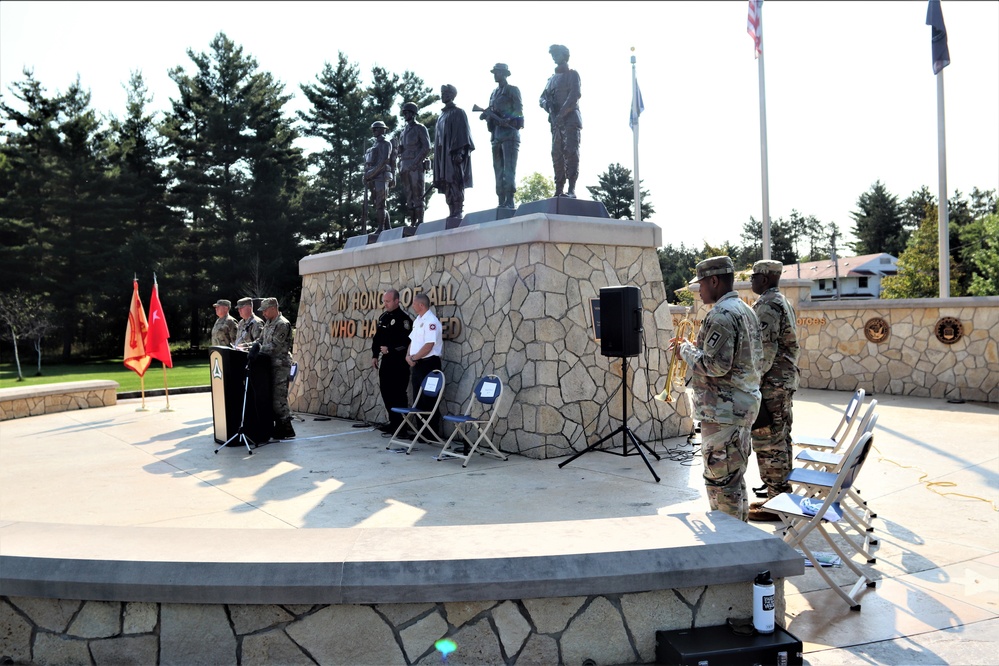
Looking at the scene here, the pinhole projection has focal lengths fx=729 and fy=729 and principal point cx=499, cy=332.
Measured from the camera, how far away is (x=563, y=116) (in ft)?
30.6

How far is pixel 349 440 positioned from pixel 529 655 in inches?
260

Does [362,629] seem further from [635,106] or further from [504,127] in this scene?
[635,106]

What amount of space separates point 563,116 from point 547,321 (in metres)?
2.87

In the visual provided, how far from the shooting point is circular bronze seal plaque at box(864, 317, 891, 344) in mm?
13039

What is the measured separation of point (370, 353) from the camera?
11211 mm

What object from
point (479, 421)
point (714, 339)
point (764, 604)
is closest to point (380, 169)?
point (479, 421)

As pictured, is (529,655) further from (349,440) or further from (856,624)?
(349,440)

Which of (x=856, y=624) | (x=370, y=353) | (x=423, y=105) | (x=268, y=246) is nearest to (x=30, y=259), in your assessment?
(x=268, y=246)

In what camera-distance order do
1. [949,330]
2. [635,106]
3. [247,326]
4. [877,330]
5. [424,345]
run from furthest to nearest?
1. [635,106]
2. [877,330]
3. [949,330]
4. [247,326]
5. [424,345]

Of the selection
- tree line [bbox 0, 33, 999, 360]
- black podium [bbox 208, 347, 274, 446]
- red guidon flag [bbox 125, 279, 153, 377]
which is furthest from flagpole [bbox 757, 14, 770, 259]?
tree line [bbox 0, 33, 999, 360]

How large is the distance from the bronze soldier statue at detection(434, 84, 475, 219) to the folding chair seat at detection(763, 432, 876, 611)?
705 centimetres

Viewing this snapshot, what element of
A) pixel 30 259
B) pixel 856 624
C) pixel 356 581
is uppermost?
pixel 30 259

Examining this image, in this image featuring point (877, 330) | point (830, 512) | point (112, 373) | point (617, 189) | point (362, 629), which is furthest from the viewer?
point (617, 189)

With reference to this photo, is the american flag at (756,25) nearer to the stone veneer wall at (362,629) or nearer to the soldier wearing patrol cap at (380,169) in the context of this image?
the soldier wearing patrol cap at (380,169)
